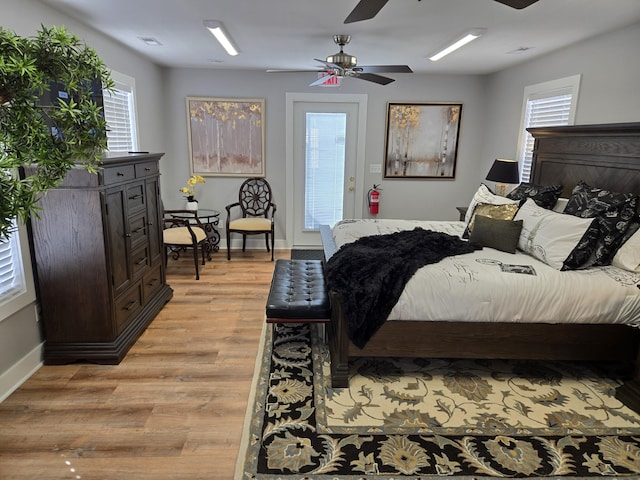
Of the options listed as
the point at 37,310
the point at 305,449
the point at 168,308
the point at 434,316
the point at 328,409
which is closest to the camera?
the point at 305,449

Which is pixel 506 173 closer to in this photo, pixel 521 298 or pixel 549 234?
pixel 549 234

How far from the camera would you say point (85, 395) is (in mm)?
2566

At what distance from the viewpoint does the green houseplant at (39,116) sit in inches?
54.9

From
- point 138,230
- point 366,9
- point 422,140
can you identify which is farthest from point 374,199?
point 366,9

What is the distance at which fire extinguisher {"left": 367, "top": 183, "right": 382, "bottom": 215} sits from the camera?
593 cm

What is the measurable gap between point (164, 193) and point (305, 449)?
439 cm

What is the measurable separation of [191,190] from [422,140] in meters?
3.28

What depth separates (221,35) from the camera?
11.7 ft

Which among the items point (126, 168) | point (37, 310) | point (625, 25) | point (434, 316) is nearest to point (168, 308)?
point (37, 310)

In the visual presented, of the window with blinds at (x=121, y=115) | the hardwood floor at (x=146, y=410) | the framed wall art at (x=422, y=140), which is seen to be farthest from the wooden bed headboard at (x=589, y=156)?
the window with blinds at (x=121, y=115)

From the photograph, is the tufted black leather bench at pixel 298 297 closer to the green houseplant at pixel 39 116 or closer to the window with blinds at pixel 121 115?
the green houseplant at pixel 39 116

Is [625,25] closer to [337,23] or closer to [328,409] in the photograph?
[337,23]

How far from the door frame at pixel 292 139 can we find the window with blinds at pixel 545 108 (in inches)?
79.6

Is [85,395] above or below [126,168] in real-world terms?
below
